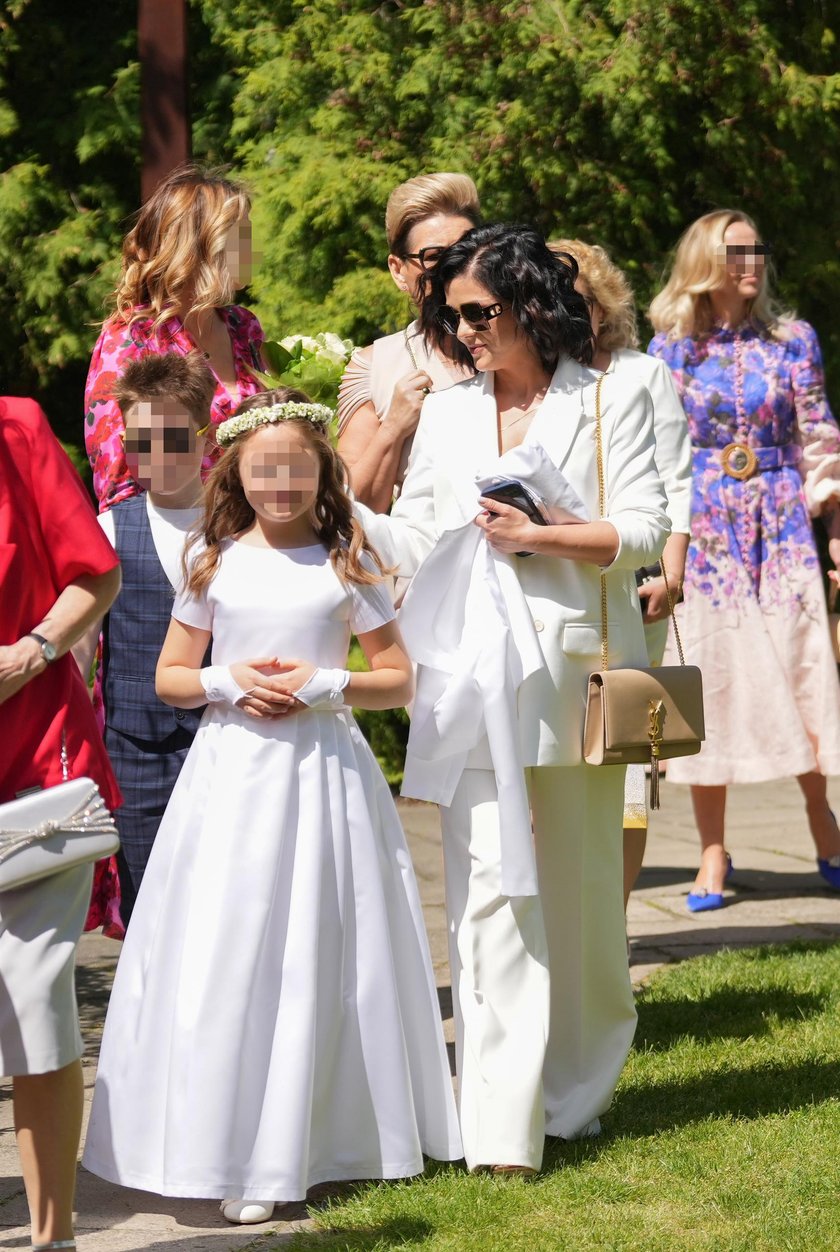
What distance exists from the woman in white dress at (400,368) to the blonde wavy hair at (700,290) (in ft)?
5.87

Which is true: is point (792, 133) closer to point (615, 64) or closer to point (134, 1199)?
point (615, 64)

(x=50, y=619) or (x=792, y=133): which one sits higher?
(x=792, y=133)

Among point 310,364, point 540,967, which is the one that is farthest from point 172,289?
point 540,967

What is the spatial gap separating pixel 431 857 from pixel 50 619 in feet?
15.3

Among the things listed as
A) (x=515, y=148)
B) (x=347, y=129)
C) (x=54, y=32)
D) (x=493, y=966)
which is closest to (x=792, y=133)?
(x=515, y=148)

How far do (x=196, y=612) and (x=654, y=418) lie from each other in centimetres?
152

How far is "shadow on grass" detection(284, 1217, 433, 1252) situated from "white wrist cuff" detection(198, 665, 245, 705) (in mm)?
992

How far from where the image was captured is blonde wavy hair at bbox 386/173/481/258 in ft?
13.7

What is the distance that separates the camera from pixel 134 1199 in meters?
3.47

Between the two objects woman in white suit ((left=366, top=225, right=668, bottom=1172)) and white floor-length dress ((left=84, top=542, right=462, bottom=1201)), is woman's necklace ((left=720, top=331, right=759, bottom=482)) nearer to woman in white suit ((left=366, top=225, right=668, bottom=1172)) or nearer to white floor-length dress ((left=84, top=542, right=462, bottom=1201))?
woman in white suit ((left=366, top=225, right=668, bottom=1172))

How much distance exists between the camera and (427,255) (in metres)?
4.06

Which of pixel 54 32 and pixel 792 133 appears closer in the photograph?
pixel 792 133

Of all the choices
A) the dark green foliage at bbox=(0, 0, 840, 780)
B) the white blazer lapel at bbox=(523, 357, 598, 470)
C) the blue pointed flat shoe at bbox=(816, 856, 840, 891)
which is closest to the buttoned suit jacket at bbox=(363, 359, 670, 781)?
the white blazer lapel at bbox=(523, 357, 598, 470)

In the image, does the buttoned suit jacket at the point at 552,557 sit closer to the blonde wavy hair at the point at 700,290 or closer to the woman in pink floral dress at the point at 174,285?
the woman in pink floral dress at the point at 174,285
